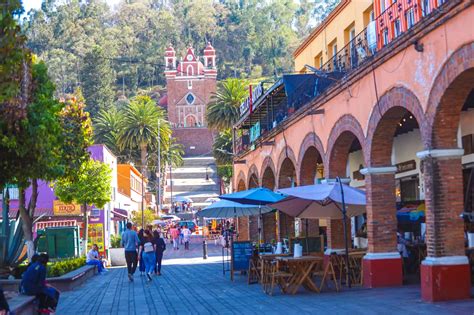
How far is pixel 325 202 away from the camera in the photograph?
1809cm

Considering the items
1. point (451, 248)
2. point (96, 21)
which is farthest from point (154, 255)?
point (96, 21)

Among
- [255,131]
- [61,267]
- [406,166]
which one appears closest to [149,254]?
[61,267]

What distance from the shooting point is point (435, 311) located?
40.2ft

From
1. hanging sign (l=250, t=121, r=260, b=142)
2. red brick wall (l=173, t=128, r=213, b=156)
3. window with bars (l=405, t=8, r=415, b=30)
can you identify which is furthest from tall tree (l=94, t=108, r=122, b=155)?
window with bars (l=405, t=8, r=415, b=30)

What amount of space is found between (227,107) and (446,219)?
53845 millimetres

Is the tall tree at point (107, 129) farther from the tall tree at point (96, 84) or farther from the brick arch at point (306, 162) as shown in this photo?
the brick arch at point (306, 162)

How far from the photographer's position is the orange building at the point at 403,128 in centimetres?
1310

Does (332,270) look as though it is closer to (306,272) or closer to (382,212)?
(306,272)

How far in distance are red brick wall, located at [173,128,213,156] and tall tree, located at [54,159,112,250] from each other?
85.8 metres

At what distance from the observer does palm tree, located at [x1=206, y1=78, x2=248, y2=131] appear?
219ft

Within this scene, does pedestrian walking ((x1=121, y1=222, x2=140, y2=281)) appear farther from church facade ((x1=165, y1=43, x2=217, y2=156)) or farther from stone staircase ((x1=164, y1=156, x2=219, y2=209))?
church facade ((x1=165, y1=43, x2=217, y2=156))

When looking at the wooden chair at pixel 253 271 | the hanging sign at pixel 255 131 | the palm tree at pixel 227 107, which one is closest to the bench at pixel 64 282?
the wooden chair at pixel 253 271

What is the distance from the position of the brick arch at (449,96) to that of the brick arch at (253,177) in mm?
19248

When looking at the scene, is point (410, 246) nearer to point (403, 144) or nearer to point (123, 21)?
point (403, 144)
